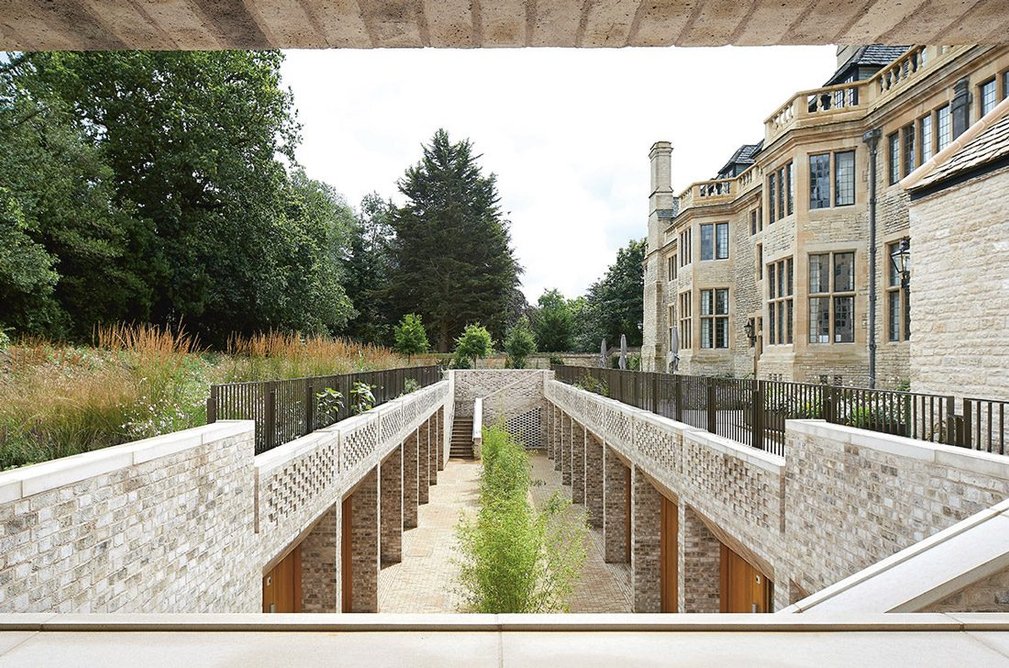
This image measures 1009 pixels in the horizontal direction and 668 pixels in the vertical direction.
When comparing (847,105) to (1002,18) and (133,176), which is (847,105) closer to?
(1002,18)

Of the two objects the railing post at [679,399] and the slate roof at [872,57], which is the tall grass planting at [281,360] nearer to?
the railing post at [679,399]

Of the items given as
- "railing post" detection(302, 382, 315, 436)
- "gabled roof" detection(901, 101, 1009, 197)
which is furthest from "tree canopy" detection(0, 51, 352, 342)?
"gabled roof" detection(901, 101, 1009, 197)

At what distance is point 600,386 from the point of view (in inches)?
637

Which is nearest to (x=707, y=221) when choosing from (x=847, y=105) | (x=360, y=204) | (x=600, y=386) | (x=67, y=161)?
(x=847, y=105)

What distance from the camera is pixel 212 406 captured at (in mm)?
5516

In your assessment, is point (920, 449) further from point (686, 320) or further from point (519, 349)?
point (519, 349)

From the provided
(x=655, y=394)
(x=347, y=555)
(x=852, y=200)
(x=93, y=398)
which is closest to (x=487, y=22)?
(x=93, y=398)

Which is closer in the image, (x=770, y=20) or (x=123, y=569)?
(x=770, y=20)

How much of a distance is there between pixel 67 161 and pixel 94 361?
15.2 metres

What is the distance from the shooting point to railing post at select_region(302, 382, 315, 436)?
26.2 feet

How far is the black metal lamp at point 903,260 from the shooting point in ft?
42.0

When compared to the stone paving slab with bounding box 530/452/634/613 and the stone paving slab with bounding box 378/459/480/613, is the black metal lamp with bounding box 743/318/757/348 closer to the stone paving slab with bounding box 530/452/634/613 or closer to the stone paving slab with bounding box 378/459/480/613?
the stone paving slab with bounding box 530/452/634/613

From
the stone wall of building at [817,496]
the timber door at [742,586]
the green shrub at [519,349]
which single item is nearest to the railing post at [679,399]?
the stone wall of building at [817,496]

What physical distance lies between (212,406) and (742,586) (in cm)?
689
